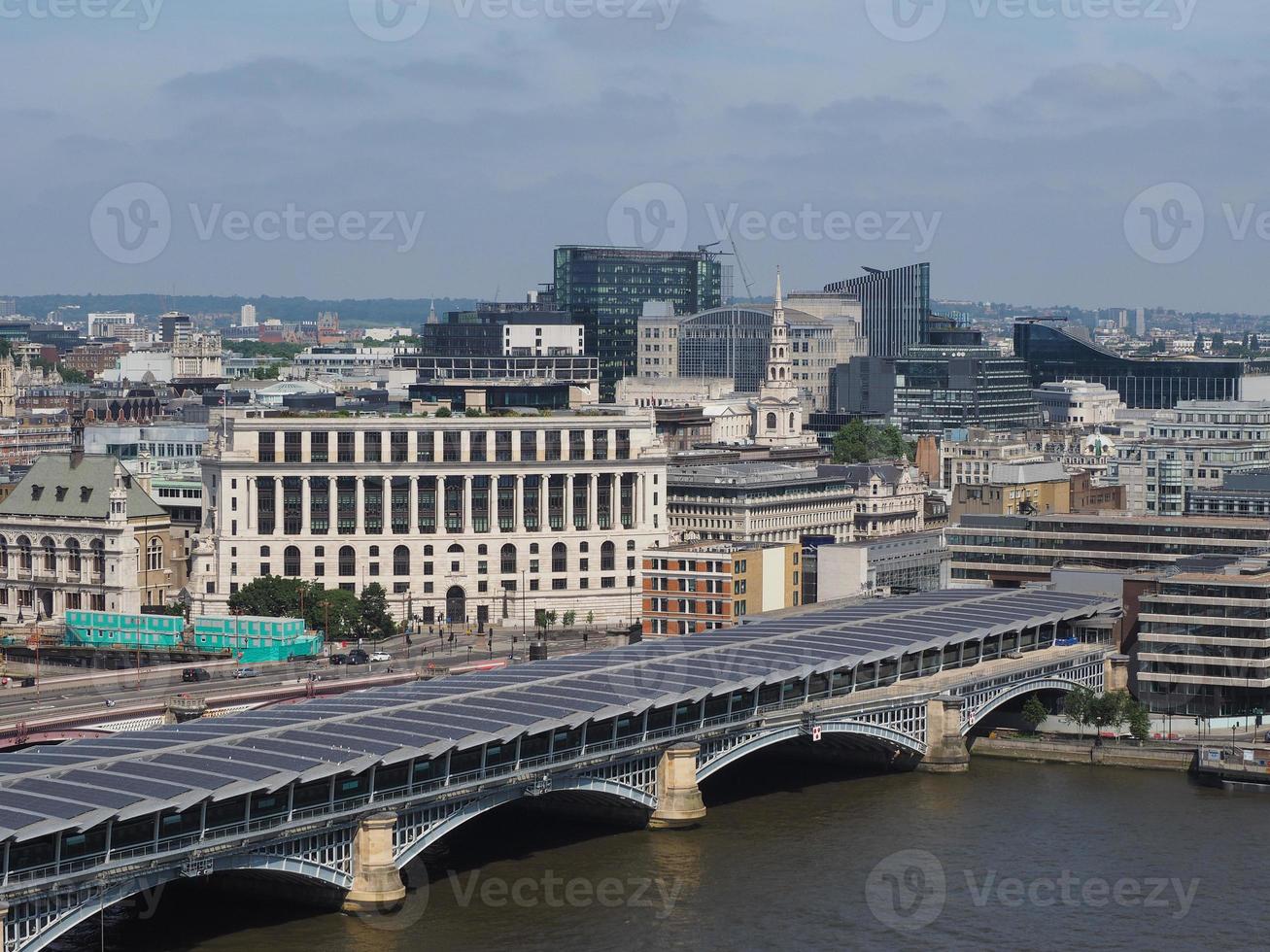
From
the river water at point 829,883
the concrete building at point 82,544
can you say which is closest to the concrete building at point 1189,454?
the concrete building at point 82,544

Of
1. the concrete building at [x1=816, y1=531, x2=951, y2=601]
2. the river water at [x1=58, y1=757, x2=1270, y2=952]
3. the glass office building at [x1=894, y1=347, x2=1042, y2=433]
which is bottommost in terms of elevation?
the river water at [x1=58, y1=757, x2=1270, y2=952]

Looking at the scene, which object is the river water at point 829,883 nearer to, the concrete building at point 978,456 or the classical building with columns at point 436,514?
the classical building with columns at point 436,514

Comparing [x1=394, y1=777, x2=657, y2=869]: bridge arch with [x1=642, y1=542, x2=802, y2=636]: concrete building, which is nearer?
[x1=394, y1=777, x2=657, y2=869]: bridge arch

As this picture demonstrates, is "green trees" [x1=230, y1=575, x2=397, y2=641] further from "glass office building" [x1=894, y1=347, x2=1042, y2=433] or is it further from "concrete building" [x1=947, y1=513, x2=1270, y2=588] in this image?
"glass office building" [x1=894, y1=347, x2=1042, y2=433]

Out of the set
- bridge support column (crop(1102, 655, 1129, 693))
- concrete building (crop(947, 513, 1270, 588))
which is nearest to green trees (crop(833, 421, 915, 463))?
concrete building (crop(947, 513, 1270, 588))

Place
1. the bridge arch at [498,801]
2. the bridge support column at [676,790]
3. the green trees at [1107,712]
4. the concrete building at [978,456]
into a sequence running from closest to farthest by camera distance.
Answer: the bridge arch at [498,801], the bridge support column at [676,790], the green trees at [1107,712], the concrete building at [978,456]

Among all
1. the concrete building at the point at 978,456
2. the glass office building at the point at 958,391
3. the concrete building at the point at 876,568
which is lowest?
the concrete building at the point at 876,568
